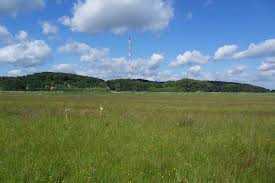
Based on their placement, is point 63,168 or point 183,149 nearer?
point 63,168

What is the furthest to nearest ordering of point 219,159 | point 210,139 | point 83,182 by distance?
point 210,139 < point 219,159 < point 83,182

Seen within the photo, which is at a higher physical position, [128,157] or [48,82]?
[48,82]

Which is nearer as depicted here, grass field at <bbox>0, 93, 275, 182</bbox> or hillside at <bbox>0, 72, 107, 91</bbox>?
grass field at <bbox>0, 93, 275, 182</bbox>

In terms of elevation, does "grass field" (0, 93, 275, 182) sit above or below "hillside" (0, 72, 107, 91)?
below

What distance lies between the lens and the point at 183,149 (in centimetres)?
784

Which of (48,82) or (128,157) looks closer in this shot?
(128,157)

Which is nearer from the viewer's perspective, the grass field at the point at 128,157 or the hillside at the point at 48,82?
the grass field at the point at 128,157

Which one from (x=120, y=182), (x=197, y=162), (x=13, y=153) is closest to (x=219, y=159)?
(x=197, y=162)

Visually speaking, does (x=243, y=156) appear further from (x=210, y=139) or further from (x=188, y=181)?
(x=188, y=181)

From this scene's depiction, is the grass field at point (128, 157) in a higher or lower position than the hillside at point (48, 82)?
lower

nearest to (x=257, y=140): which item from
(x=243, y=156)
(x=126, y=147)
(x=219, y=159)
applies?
(x=243, y=156)

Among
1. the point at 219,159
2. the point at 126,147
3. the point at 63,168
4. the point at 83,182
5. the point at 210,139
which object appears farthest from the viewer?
the point at 210,139

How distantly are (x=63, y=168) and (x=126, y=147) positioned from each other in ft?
7.10

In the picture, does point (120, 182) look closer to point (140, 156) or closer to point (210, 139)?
point (140, 156)
